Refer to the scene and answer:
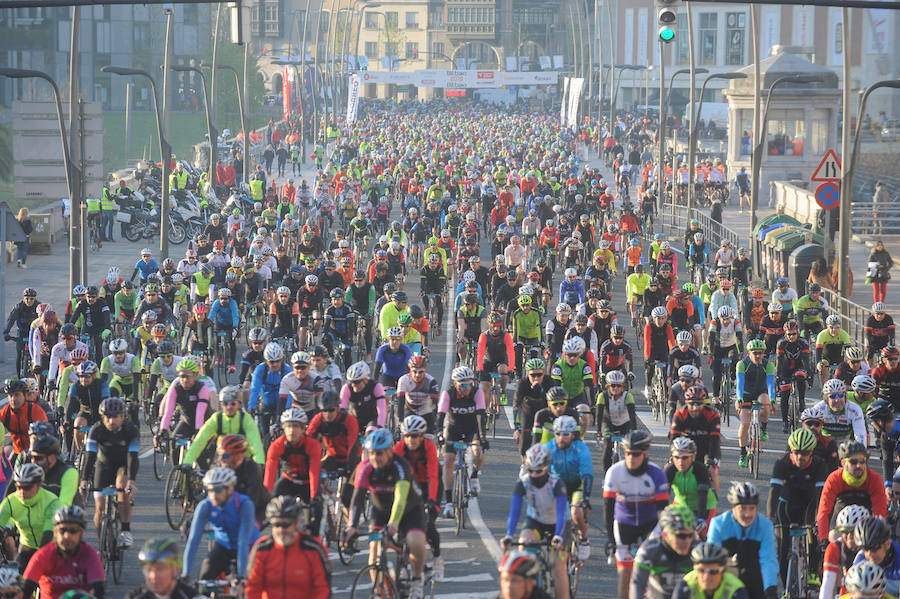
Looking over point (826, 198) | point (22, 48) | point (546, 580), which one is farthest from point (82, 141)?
point (22, 48)

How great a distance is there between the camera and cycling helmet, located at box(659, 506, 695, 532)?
962 cm

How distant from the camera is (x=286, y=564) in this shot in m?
9.21

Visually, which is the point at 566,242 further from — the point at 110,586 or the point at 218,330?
the point at 110,586

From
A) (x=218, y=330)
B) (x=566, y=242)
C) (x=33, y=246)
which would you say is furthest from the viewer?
(x=33, y=246)

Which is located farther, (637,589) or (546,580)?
(546,580)

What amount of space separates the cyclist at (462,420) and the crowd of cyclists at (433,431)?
0.03 metres

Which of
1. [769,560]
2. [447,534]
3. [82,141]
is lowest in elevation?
[447,534]

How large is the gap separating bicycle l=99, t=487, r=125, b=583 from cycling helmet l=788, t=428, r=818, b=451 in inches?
206

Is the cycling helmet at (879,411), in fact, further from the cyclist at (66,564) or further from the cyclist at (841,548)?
the cyclist at (66,564)

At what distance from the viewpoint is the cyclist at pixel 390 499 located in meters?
11.3

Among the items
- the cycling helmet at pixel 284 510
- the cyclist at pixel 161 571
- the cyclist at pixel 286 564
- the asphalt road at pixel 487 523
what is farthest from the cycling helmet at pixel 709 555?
the asphalt road at pixel 487 523

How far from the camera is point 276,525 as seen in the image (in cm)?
927

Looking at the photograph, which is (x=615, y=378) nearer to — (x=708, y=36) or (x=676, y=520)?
(x=676, y=520)

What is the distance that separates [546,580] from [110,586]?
3.73 meters
